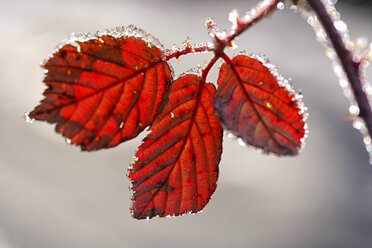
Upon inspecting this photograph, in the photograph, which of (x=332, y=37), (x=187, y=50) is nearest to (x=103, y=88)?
(x=187, y=50)

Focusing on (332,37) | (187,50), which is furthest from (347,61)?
(187,50)

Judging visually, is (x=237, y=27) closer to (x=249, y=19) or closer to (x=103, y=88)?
(x=249, y=19)

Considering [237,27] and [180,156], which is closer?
[237,27]

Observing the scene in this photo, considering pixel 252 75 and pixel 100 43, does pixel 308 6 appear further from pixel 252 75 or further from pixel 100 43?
pixel 100 43

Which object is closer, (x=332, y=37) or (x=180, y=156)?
(x=332, y=37)

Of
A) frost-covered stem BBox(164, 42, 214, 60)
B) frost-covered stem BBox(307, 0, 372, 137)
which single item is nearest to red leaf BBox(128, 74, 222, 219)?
frost-covered stem BBox(164, 42, 214, 60)

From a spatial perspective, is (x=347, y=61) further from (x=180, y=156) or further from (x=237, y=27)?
(x=180, y=156)

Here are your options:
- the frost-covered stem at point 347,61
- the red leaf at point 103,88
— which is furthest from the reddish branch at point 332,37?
the red leaf at point 103,88
